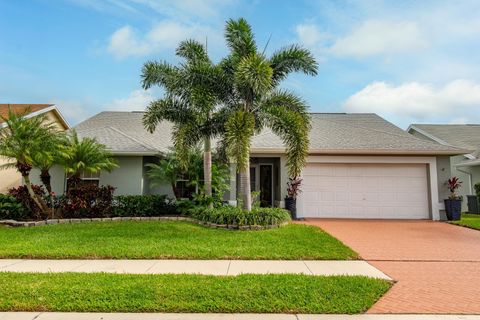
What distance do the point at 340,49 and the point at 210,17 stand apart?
19.2 ft

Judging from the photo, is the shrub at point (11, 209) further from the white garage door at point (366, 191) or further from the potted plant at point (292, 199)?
the white garage door at point (366, 191)

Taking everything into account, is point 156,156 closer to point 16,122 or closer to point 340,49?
point 16,122

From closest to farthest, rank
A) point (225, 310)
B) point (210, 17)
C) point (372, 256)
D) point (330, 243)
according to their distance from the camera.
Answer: point (225, 310) < point (372, 256) < point (330, 243) < point (210, 17)

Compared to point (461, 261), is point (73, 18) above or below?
above

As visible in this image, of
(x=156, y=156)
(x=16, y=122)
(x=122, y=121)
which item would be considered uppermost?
(x=122, y=121)

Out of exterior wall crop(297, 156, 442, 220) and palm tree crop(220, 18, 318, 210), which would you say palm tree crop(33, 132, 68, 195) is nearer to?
palm tree crop(220, 18, 318, 210)

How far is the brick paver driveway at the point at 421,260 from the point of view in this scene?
467cm

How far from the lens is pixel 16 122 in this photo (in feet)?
36.6

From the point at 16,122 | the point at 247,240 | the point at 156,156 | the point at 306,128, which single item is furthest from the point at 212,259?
the point at 16,122

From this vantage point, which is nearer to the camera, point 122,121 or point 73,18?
point 73,18

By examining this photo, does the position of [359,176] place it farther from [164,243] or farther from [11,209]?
[11,209]

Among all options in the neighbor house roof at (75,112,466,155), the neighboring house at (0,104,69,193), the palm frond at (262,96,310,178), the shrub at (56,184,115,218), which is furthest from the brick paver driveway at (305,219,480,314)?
the neighboring house at (0,104,69,193)

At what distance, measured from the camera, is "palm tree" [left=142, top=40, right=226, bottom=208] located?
10.7 meters

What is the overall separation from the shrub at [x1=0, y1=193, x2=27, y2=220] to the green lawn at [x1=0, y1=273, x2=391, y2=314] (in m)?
7.56
